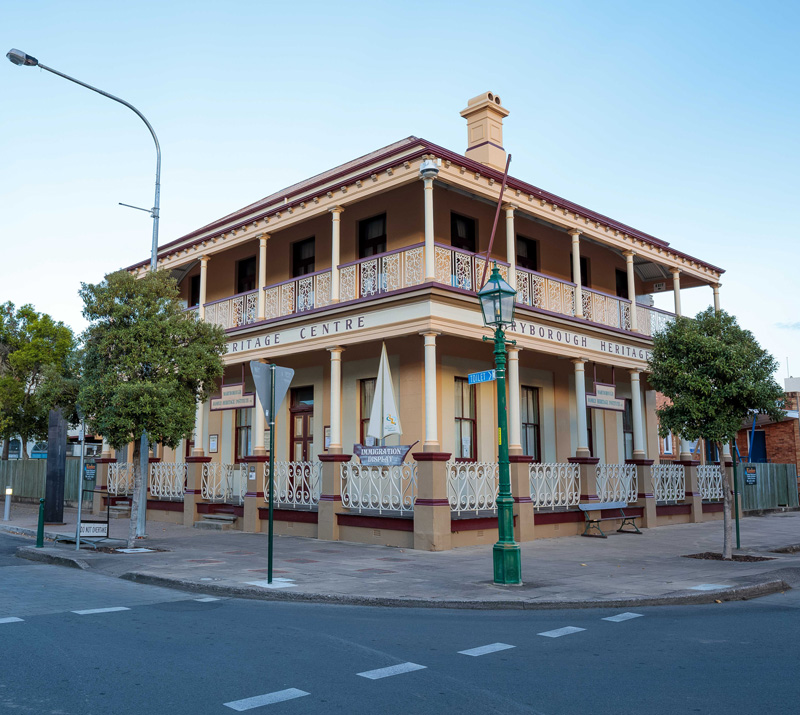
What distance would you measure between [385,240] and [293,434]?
5712mm

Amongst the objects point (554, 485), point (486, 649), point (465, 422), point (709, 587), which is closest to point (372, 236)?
point (465, 422)

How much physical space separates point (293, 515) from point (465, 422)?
4.42 m

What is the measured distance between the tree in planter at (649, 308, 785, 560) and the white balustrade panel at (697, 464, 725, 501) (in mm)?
7605

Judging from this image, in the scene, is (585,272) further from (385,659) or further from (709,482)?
(385,659)

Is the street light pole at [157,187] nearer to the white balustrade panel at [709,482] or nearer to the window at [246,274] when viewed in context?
the window at [246,274]

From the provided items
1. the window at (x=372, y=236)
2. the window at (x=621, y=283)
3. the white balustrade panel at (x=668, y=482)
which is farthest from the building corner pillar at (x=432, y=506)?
the window at (x=621, y=283)

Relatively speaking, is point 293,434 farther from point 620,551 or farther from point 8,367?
point 8,367

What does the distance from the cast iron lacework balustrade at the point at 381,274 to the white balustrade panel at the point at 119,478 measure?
963 centimetres

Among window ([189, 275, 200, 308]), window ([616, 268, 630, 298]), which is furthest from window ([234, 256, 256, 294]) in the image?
window ([616, 268, 630, 298])

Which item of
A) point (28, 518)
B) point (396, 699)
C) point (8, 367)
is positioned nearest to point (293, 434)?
point (28, 518)

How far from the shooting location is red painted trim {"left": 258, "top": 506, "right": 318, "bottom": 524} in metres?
15.8

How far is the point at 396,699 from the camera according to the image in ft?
15.7

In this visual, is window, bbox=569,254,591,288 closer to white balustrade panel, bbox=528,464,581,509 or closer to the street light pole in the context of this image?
white balustrade panel, bbox=528,464,581,509

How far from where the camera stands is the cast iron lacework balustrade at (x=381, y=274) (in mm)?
14742
